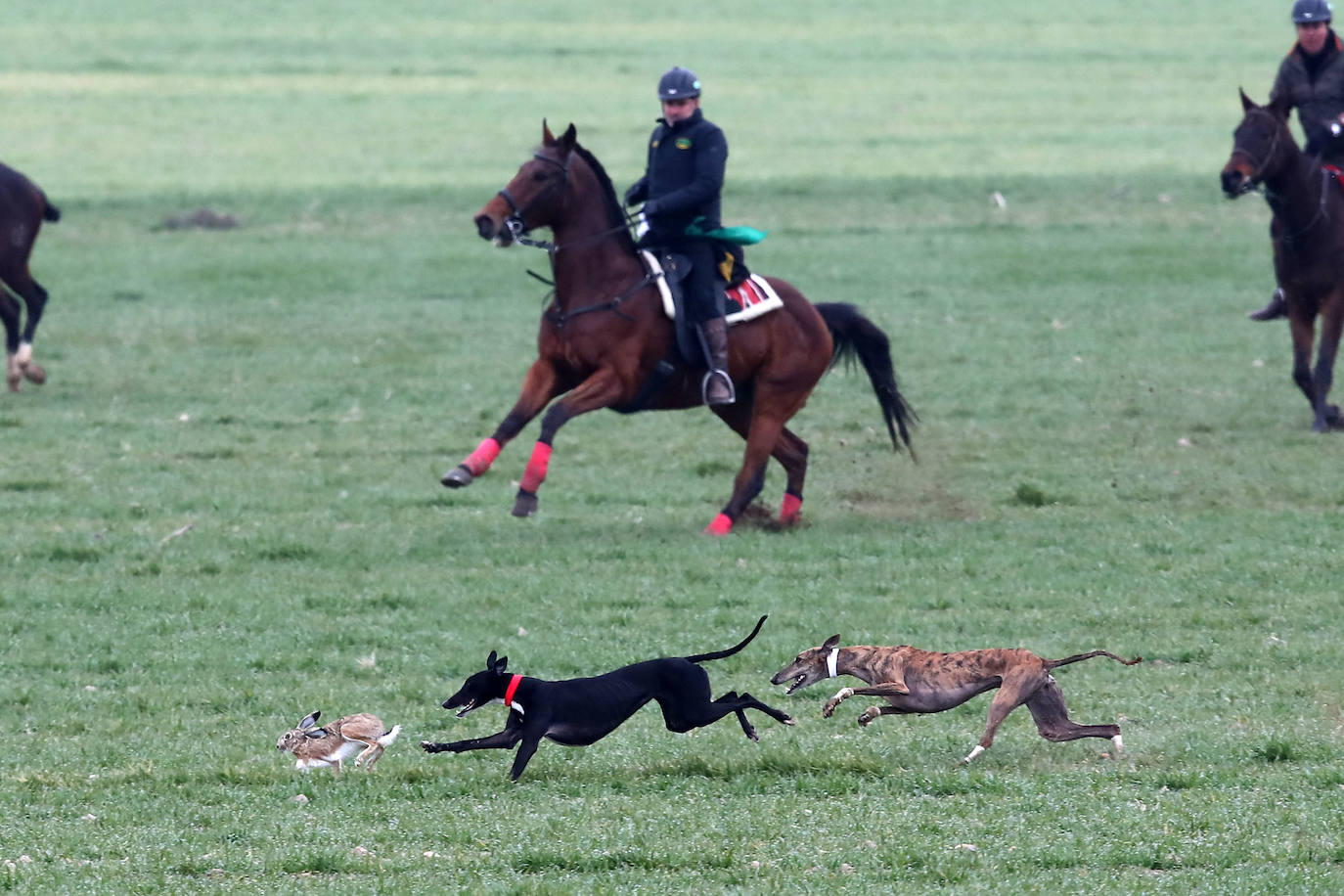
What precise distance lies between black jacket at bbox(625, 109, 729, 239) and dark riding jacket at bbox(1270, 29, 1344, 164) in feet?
18.3

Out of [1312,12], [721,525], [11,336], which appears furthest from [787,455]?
[11,336]

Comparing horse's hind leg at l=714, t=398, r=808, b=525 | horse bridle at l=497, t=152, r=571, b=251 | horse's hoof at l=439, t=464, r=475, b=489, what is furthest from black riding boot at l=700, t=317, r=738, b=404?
horse's hoof at l=439, t=464, r=475, b=489

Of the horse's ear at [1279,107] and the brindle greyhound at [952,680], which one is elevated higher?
the horse's ear at [1279,107]

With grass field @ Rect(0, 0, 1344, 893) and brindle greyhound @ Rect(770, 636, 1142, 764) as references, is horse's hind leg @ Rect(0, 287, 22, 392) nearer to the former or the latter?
grass field @ Rect(0, 0, 1344, 893)

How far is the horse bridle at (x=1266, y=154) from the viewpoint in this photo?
15.3 m

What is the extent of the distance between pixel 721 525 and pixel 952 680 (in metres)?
5.63

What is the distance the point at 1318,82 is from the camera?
16.0m

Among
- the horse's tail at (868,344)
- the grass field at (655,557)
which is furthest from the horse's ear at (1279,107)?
the horse's tail at (868,344)

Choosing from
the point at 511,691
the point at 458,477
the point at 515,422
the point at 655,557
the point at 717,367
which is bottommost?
the point at 655,557

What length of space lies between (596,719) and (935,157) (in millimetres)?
32436

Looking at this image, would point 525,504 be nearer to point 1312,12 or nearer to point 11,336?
point 1312,12

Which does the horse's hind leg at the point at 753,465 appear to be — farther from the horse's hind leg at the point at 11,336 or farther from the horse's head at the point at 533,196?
the horse's hind leg at the point at 11,336

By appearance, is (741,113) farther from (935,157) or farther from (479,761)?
(479,761)

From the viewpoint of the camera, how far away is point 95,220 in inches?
1238
